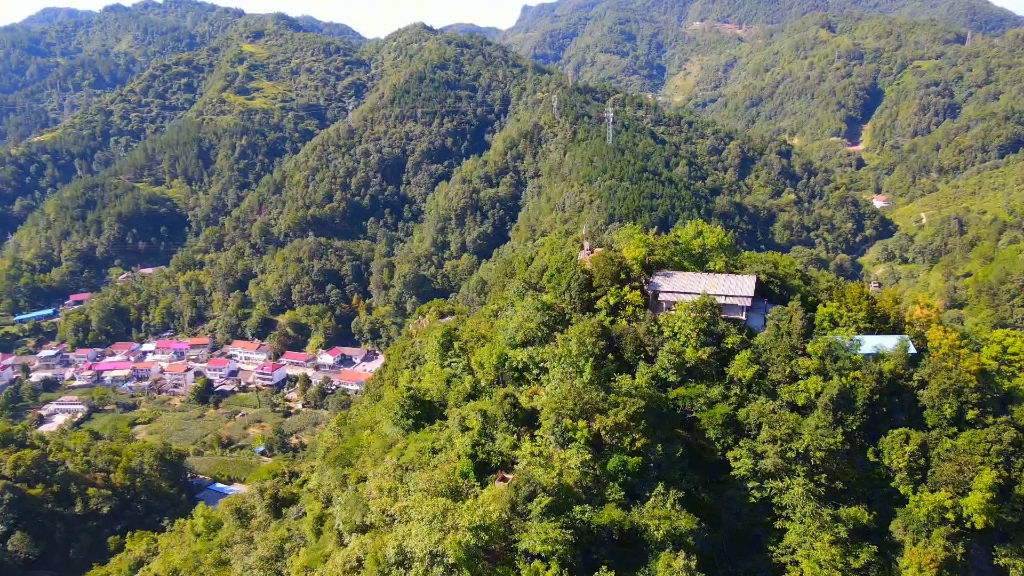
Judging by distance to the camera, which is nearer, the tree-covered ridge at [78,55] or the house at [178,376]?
the house at [178,376]

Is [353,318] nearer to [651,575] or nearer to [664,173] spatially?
[664,173]

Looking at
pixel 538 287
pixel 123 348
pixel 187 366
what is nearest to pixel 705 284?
pixel 538 287

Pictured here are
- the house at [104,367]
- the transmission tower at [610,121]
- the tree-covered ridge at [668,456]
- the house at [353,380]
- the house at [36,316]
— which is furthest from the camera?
the house at [36,316]

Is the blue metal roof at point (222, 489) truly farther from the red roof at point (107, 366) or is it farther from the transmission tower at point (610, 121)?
the transmission tower at point (610, 121)

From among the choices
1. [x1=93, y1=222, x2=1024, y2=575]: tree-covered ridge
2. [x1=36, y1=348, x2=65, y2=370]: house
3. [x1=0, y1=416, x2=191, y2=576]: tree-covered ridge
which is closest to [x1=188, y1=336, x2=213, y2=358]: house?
[x1=36, y1=348, x2=65, y2=370]: house

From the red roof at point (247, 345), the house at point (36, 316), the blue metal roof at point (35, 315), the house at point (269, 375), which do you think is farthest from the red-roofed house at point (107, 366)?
the blue metal roof at point (35, 315)

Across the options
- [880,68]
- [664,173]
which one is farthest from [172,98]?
[880,68]

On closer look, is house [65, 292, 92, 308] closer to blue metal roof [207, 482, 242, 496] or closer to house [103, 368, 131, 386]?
house [103, 368, 131, 386]

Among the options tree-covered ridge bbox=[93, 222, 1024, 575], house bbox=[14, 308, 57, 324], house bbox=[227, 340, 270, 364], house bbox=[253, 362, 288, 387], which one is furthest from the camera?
house bbox=[14, 308, 57, 324]

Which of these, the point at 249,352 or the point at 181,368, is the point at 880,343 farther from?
the point at 181,368
